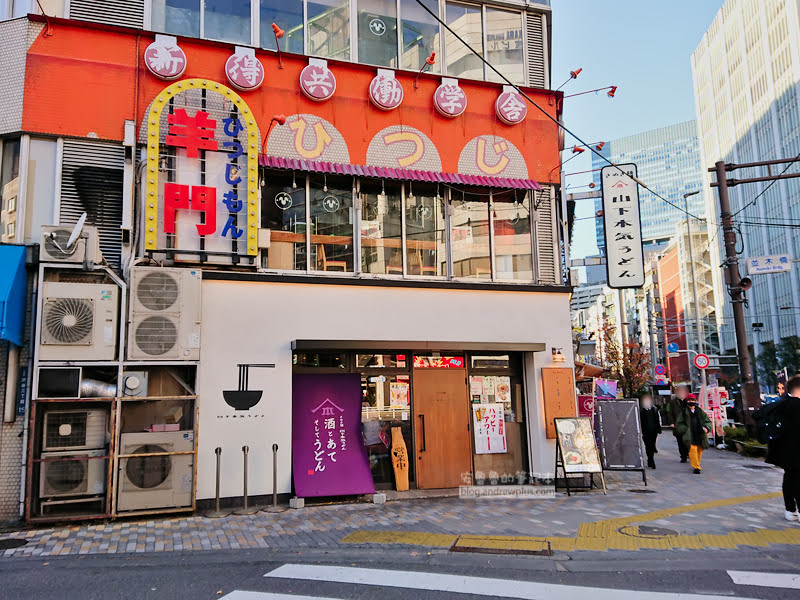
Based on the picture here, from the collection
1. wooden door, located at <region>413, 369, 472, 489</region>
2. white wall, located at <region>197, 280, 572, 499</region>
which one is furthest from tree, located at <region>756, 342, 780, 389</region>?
wooden door, located at <region>413, 369, 472, 489</region>

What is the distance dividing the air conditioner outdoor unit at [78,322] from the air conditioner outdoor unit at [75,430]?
87 cm

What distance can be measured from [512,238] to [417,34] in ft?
15.5

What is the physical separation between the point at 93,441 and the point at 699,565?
826 centimetres

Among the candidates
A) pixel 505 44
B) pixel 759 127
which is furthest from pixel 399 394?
pixel 759 127

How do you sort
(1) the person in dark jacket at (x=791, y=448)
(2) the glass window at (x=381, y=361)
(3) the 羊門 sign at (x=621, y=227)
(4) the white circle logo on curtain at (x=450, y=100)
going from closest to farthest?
1. (1) the person in dark jacket at (x=791, y=448)
2. (2) the glass window at (x=381, y=361)
3. (4) the white circle logo on curtain at (x=450, y=100)
4. (3) the 羊門 sign at (x=621, y=227)

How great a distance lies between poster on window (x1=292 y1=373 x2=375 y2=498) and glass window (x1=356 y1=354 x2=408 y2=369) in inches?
12.7

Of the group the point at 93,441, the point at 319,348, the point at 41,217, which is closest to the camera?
the point at 93,441

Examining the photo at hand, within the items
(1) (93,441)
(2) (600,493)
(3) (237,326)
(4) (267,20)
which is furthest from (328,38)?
(2) (600,493)

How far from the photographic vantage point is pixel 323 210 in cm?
1169

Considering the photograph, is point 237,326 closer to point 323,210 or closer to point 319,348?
point 319,348

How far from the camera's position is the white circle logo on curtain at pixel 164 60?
1062 cm

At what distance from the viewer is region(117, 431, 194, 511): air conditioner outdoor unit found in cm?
901

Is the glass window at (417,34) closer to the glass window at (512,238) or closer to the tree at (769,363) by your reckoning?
the glass window at (512,238)

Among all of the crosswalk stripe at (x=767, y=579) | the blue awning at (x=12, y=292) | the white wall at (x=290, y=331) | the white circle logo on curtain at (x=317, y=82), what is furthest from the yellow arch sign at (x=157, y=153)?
the crosswalk stripe at (x=767, y=579)
